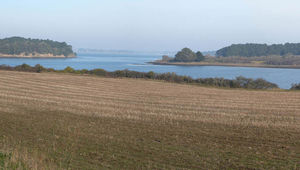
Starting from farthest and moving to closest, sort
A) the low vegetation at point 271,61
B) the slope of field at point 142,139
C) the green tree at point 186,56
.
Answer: the green tree at point 186,56
the low vegetation at point 271,61
the slope of field at point 142,139

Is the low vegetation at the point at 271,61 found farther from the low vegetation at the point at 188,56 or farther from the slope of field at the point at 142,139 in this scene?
the slope of field at the point at 142,139

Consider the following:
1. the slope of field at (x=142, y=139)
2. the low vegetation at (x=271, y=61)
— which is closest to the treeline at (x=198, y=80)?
the slope of field at (x=142, y=139)

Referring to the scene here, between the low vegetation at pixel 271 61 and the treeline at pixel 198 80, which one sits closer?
the treeline at pixel 198 80

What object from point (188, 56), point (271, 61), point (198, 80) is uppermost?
point (188, 56)

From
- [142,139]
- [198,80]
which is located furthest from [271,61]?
[142,139]

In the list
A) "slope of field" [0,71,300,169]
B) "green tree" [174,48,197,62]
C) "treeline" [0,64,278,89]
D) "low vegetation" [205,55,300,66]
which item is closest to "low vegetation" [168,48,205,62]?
"green tree" [174,48,197,62]

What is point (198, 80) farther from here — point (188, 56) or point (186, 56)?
point (188, 56)

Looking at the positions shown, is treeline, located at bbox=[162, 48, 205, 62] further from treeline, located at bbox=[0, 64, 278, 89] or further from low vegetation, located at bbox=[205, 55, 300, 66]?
treeline, located at bbox=[0, 64, 278, 89]

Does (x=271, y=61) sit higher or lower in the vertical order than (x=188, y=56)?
lower

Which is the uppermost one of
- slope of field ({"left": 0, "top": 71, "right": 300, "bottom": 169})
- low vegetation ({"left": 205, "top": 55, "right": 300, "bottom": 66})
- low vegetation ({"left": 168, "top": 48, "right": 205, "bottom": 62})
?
low vegetation ({"left": 168, "top": 48, "right": 205, "bottom": 62})

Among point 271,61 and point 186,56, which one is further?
point 186,56

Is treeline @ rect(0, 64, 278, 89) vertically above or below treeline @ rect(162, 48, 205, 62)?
below

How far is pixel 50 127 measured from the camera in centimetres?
1382

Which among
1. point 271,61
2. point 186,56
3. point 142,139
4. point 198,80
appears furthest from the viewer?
point 186,56
